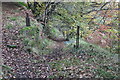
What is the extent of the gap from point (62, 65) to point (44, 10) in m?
3.96

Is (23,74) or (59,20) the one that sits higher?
(59,20)

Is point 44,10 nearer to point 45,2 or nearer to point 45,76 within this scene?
point 45,2

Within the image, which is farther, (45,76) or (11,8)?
(11,8)

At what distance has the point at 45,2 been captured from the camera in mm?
8062

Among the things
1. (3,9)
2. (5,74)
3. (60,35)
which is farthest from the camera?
(60,35)

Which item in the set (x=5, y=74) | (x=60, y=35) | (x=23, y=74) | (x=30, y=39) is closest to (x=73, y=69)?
(x=23, y=74)

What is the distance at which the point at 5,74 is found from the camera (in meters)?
4.12

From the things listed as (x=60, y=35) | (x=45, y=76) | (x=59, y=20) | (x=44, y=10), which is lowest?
(x=45, y=76)

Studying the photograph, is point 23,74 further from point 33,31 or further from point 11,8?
point 11,8

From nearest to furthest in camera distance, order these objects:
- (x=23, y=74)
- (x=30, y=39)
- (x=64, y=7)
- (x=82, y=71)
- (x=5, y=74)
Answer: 1. (x=5, y=74)
2. (x=23, y=74)
3. (x=82, y=71)
4. (x=30, y=39)
5. (x=64, y=7)

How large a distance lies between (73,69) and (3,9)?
19.7 ft

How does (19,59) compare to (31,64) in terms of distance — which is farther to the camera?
(19,59)

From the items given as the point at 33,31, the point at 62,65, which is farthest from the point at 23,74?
the point at 33,31

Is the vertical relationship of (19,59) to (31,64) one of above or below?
above
